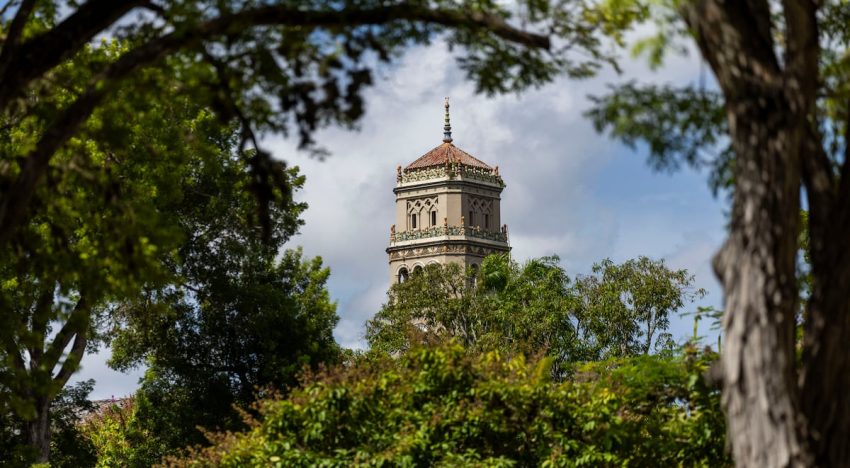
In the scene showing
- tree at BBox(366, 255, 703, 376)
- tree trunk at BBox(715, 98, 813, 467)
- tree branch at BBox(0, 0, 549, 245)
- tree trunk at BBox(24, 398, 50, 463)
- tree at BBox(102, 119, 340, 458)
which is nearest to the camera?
tree trunk at BBox(715, 98, 813, 467)

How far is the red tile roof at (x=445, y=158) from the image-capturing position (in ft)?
357

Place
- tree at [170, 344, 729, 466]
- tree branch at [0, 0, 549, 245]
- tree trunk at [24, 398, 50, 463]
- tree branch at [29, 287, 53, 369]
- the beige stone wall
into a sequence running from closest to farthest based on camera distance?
tree branch at [0, 0, 549, 245] < tree branch at [29, 287, 53, 369] < tree at [170, 344, 729, 466] < tree trunk at [24, 398, 50, 463] < the beige stone wall

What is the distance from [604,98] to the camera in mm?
9148

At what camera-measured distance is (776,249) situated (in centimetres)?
802

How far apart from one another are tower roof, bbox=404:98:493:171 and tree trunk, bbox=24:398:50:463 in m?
77.0

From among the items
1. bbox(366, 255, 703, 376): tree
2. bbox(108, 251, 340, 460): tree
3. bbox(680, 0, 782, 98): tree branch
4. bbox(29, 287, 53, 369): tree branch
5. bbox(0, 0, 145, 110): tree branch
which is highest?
bbox(366, 255, 703, 376): tree

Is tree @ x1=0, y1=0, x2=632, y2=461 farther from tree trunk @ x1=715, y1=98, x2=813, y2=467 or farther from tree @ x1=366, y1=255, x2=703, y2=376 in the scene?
tree @ x1=366, y1=255, x2=703, y2=376

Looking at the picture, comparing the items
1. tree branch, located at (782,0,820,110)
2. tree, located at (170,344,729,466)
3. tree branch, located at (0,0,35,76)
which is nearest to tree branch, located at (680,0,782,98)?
tree branch, located at (782,0,820,110)

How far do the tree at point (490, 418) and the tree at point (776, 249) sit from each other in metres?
8.25

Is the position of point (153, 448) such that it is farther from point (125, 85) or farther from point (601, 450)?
point (125, 85)

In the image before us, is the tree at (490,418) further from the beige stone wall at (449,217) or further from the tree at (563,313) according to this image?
the beige stone wall at (449,217)

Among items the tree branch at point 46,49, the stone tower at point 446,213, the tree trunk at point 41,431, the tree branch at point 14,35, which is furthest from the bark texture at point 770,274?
the stone tower at point 446,213

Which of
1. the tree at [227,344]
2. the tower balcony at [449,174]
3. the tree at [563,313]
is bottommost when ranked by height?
the tree at [227,344]

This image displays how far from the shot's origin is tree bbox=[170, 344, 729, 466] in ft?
56.4
